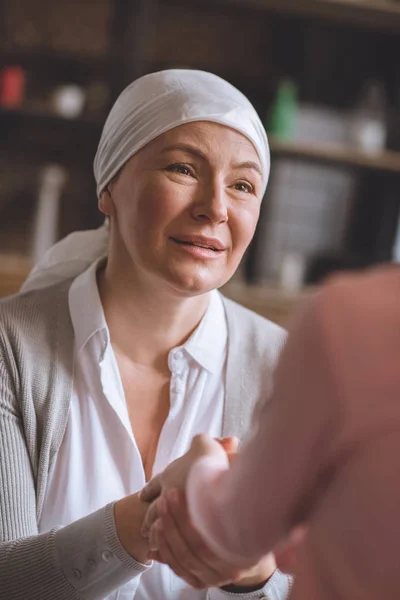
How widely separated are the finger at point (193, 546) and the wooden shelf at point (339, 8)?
8.77 feet

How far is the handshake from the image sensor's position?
0.85 m

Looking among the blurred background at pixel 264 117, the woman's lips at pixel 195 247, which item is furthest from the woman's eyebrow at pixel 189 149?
the blurred background at pixel 264 117

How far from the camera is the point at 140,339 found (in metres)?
1.32

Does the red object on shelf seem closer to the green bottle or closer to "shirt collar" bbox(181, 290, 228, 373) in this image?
the green bottle

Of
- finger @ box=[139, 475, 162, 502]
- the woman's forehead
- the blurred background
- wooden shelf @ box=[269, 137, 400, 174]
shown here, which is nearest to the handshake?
finger @ box=[139, 475, 162, 502]

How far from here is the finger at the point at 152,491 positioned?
978mm

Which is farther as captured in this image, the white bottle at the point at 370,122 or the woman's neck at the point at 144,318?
the white bottle at the point at 370,122

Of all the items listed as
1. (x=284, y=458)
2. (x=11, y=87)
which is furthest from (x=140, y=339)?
(x=11, y=87)

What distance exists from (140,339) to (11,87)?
229cm

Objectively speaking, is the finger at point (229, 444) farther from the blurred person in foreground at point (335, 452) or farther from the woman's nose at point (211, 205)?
the woman's nose at point (211, 205)

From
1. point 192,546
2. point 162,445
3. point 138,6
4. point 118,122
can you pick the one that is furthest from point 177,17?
point 192,546

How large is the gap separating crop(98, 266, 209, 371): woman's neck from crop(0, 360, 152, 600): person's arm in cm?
35

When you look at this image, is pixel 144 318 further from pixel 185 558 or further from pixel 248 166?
pixel 185 558

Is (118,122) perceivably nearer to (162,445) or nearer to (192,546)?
(162,445)
